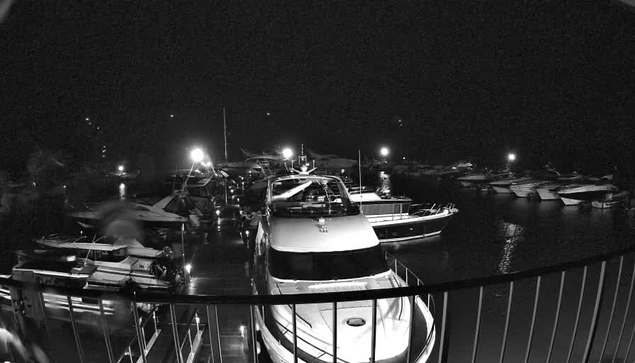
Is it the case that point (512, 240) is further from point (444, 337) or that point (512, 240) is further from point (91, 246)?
point (91, 246)

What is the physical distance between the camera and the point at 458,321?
332 inches

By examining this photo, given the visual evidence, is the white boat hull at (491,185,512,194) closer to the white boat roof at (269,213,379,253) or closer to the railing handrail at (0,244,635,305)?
the white boat roof at (269,213,379,253)

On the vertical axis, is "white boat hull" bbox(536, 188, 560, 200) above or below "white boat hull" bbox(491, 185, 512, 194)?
above

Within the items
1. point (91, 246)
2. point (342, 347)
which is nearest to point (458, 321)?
point (342, 347)

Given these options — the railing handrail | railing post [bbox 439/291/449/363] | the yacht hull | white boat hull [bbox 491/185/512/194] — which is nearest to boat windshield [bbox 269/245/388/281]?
railing post [bbox 439/291/449/363]

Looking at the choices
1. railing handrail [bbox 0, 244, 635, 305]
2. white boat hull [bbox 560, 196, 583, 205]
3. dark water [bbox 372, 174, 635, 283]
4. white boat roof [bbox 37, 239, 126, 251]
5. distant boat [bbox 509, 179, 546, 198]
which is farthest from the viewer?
distant boat [bbox 509, 179, 546, 198]

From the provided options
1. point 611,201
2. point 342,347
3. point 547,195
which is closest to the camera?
point 342,347

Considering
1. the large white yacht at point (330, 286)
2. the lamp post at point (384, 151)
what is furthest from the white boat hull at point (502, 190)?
the lamp post at point (384, 151)

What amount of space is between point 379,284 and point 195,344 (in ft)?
12.4

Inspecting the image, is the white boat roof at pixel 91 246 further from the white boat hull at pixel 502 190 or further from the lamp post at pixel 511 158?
the lamp post at pixel 511 158

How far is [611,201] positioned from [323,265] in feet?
102

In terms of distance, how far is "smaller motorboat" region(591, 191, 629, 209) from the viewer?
25266mm

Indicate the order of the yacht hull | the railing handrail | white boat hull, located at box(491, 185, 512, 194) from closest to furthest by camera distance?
the railing handrail, the yacht hull, white boat hull, located at box(491, 185, 512, 194)

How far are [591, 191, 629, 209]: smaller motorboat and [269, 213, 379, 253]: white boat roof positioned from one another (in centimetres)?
2903
